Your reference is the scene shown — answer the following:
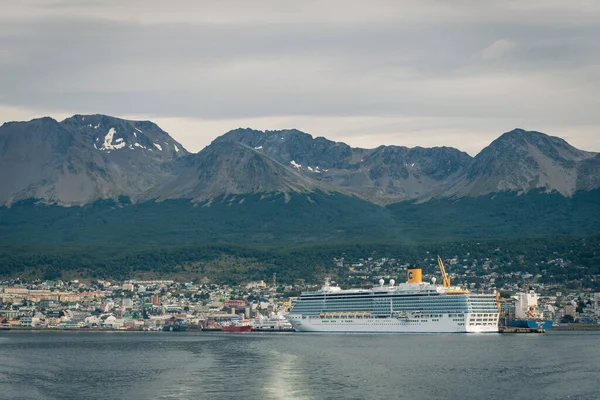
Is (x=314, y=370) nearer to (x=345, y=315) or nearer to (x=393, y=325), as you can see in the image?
(x=393, y=325)

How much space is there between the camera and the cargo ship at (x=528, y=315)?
17850 centimetres

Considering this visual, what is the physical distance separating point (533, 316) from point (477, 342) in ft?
191

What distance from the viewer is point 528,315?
18862cm

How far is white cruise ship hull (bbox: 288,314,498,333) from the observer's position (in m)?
158

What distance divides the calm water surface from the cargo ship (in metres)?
41.5

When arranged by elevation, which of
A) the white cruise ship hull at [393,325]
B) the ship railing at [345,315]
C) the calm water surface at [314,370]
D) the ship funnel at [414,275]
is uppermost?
the ship funnel at [414,275]

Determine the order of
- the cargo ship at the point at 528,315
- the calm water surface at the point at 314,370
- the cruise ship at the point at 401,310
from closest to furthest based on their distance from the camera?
the calm water surface at the point at 314,370 → the cruise ship at the point at 401,310 → the cargo ship at the point at 528,315

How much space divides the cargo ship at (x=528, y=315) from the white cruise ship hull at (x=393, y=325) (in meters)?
16.8

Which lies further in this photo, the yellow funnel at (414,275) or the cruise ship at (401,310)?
the yellow funnel at (414,275)

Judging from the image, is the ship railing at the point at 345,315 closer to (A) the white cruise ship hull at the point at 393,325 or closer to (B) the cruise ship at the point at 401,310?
(B) the cruise ship at the point at 401,310

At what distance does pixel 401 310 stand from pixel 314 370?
73.8 meters

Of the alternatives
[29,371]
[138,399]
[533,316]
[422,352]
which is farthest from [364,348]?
[533,316]

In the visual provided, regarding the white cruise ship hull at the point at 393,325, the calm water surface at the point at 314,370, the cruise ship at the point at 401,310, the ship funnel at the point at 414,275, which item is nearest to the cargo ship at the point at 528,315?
the white cruise ship hull at the point at 393,325

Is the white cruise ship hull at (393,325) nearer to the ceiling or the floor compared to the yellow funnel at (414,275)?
nearer to the floor
